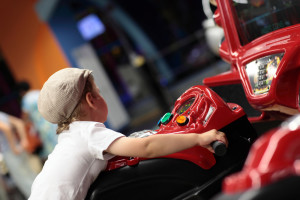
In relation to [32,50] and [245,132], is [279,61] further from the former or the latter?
[32,50]

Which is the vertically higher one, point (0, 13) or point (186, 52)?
point (0, 13)

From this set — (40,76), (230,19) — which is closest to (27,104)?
(230,19)

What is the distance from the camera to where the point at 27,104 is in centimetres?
367

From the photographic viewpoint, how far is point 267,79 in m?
1.79

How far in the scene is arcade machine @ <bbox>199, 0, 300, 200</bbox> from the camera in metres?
0.91

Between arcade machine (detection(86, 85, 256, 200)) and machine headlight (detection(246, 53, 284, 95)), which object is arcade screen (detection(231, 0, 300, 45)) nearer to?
machine headlight (detection(246, 53, 284, 95))

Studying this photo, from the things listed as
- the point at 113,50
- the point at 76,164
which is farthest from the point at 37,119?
the point at 113,50

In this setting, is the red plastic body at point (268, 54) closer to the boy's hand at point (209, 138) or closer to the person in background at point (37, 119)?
the boy's hand at point (209, 138)

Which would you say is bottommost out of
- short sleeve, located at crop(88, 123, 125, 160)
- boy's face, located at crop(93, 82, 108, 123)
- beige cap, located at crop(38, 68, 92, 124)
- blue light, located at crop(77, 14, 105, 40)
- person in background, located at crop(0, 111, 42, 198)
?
person in background, located at crop(0, 111, 42, 198)

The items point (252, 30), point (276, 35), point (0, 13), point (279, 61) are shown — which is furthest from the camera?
point (0, 13)

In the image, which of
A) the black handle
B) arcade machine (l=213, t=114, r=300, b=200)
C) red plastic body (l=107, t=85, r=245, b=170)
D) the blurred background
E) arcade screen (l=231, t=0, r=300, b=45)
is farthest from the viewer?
the blurred background

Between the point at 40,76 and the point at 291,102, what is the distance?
6363 millimetres

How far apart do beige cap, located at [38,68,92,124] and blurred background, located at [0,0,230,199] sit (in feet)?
3.67

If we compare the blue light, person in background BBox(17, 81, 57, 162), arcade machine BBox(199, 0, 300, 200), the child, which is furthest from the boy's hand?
the blue light
